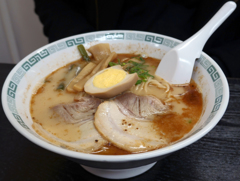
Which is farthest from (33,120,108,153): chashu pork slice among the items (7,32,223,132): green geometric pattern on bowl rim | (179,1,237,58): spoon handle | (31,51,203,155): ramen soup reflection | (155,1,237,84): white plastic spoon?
(179,1,237,58): spoon handle

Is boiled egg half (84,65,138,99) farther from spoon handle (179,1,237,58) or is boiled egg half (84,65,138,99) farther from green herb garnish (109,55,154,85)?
spoon handle (179,1,237,58)

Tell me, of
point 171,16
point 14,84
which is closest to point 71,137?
point 14,84

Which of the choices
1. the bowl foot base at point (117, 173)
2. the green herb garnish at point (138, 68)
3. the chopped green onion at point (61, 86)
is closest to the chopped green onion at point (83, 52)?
the green herb garnish at point (138, 68)

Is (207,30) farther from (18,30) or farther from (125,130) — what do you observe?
(18,30)

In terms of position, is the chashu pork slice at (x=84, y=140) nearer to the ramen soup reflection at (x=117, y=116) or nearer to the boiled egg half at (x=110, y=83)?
the ramen soup reflection at (x=117, y=116)

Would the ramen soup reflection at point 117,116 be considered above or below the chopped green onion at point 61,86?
below

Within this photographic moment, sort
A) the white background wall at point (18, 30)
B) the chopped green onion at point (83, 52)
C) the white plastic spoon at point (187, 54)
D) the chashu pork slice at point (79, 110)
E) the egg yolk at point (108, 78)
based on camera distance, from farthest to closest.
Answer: the white background wall at point (18, 30) → the chopped green onion at point (83, 52) → the white plastic spoon at point (187, 54) → the egg yolk at point (108, 78) → the chashu pork slice at point (79, 110)
